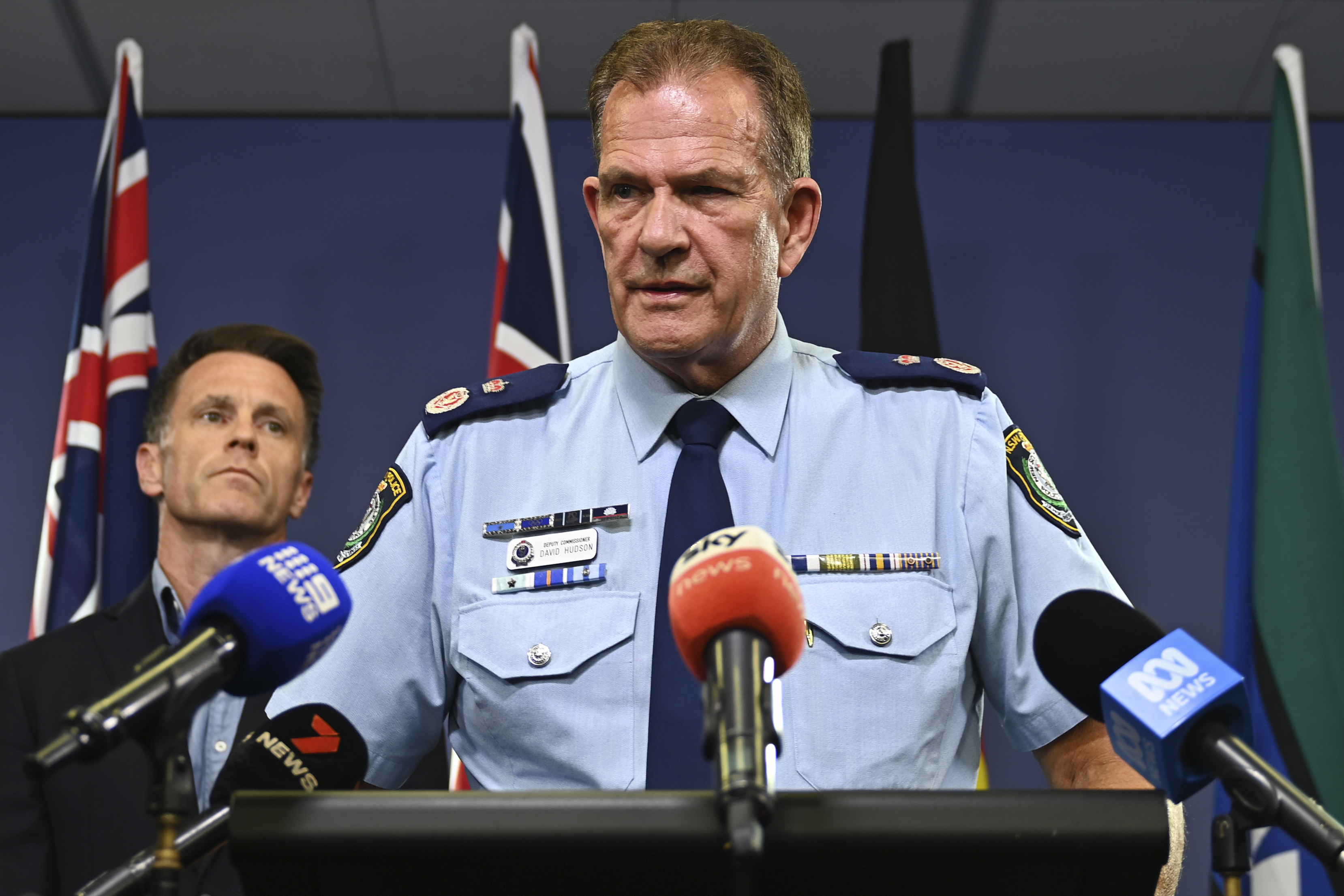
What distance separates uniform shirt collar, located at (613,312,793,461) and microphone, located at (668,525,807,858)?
642 mm

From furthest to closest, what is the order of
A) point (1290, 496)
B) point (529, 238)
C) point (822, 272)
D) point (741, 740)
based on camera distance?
point (822, 272) → point (529, 238) → point (1290, 496) → point (741, 740)

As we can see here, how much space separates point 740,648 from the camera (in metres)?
0.68

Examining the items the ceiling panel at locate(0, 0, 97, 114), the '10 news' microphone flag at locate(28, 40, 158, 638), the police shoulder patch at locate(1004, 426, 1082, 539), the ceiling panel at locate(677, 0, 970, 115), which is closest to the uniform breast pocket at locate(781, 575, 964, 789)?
the police shoulder patch at locate(1004, 426, 1082, 539)

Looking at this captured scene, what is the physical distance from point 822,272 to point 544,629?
6.47 ft

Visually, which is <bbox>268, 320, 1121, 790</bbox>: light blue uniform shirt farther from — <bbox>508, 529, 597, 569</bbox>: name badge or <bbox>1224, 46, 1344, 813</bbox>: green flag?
<bbox>1224, 46, 1344, 813</bbox>: green flag

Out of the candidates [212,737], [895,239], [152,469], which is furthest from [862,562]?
[152,469]

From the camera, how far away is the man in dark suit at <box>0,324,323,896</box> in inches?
72.4

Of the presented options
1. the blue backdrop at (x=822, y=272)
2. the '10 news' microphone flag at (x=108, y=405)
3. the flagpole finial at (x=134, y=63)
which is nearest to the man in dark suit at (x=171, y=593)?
the '10 news' microphone flag at (x=108, y=405)

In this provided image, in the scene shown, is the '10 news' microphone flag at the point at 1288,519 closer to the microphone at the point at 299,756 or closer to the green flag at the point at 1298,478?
the green flag at the point at 1298,478

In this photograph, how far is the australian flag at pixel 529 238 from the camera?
2758 millimetres

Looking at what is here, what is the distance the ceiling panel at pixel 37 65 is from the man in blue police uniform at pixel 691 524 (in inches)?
81.0

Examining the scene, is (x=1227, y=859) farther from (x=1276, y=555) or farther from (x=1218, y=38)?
(x=1218, y=38)

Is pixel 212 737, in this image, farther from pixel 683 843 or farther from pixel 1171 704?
pixel 1171 704

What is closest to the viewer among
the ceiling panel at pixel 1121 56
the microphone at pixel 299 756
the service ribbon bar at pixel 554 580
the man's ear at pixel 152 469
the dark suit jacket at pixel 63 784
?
the microphone at pixel 299 756
